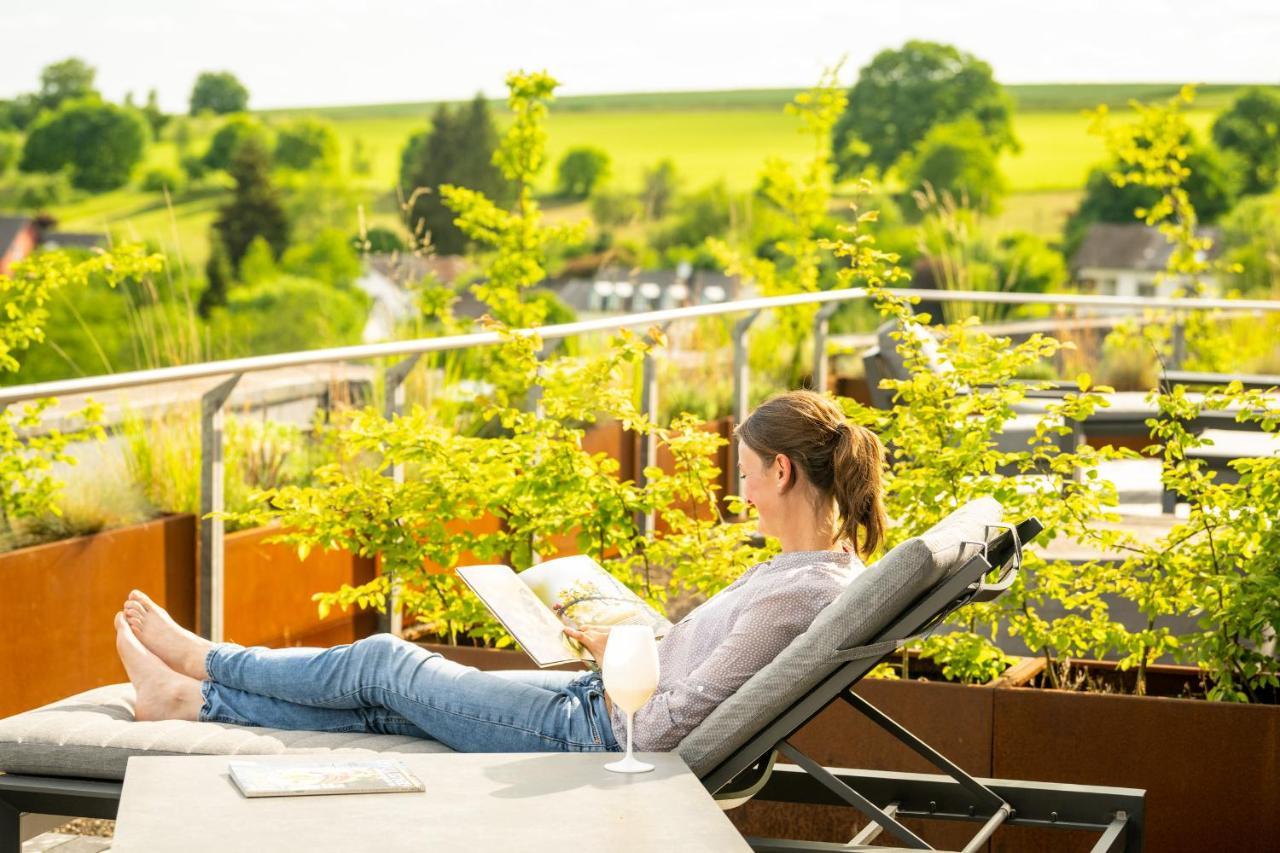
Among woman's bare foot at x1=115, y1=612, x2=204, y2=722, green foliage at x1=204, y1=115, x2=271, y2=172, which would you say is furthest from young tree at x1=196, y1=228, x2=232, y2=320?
woman's bare foot at x1=115, y1=612, x2=204, y2=722

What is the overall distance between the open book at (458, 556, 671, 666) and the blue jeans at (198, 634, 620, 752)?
7 centimetres

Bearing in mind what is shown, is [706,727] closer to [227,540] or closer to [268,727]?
[268,727]

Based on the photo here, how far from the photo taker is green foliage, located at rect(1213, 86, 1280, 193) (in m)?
52.5

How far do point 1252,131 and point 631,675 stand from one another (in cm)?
5581

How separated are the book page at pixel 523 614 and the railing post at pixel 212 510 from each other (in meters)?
1.06

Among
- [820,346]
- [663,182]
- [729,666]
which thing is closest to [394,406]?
[729,666]

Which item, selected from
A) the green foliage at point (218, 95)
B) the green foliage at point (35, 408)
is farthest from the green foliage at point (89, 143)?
the green foliage at point (35, 408)

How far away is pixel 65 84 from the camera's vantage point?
194ft

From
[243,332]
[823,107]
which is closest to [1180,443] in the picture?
[823,107]

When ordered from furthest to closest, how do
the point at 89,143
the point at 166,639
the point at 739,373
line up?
the point at 89,143 → the point at 739,373 → the point at 166,639

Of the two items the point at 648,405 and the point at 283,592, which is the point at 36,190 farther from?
the point at 283,592

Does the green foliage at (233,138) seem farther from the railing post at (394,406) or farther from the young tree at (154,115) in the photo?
the railing post at (394,406)

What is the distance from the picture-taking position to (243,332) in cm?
4950

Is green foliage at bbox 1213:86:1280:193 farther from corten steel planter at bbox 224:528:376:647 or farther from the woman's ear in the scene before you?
the woman's ear
